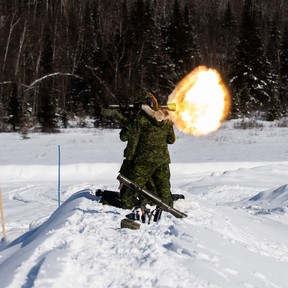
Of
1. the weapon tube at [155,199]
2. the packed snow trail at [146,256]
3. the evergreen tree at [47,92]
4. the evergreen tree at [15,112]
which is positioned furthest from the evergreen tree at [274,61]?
the packed snow trail at [146,256]

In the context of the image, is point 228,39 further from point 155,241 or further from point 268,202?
point 155,241

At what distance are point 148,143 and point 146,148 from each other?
0.25 feet

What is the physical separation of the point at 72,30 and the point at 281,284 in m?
41.3

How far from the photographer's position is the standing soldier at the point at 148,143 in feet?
20.8

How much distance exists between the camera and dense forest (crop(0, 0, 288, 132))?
120 ft

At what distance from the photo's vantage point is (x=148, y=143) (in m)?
→ 6.38

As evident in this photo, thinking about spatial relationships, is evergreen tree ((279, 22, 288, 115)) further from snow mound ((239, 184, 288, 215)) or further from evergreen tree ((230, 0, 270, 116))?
snow mound ((239, 184, 288, 215))

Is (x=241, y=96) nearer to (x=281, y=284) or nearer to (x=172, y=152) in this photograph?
(x=172, y=152)

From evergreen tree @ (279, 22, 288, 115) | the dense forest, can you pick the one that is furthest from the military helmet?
evergreen tree @ (279, 22, 288, 115)

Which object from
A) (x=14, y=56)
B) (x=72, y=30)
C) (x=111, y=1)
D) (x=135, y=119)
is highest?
(x=111, y=1)

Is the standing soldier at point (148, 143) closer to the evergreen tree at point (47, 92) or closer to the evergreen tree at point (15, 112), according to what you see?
the evergreen tree at point (47, 92)

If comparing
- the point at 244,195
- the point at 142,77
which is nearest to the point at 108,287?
the point at 244,195

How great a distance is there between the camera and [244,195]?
36.9 feet

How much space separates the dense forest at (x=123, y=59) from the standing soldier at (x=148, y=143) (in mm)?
26571
